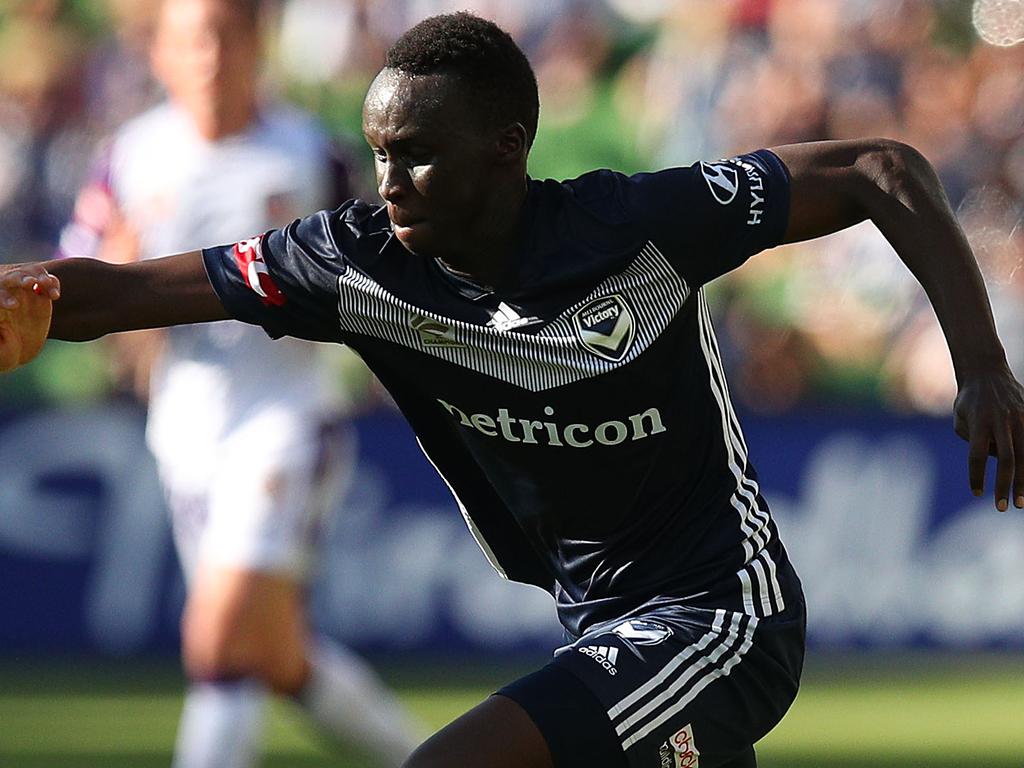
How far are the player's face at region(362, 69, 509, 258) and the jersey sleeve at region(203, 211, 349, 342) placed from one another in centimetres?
21

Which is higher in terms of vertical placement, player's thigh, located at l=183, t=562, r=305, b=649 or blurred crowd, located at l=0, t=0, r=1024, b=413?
blurred crowd, located at l=0, t=0, r=1024, b=413

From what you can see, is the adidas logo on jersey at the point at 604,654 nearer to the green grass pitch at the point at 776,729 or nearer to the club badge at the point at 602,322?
the club badge at the point at 602,322

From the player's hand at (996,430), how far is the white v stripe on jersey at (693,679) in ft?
1.82

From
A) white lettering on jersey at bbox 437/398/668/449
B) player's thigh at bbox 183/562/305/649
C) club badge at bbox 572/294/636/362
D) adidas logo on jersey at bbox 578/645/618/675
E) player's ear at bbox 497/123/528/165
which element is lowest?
adidas logo on jersey at bbox 578/645/618/675

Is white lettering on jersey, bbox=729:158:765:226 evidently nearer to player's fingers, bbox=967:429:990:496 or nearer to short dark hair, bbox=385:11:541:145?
short dark hair, bbox=385:11:541:145

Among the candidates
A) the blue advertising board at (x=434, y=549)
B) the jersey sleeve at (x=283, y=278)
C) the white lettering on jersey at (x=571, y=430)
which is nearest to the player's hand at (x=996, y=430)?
the white lettering on jersey at (x=571, y=430)

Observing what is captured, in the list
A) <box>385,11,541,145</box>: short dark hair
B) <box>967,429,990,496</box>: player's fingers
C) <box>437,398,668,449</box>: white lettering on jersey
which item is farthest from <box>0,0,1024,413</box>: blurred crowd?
<box>967,429,990,496</box>: player's fingers

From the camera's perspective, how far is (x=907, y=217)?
388 centimetres

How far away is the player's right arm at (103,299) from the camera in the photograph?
3688 millimetres

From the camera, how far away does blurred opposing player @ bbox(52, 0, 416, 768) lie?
5922 mm

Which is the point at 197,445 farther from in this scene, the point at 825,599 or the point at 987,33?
the point at 987,33

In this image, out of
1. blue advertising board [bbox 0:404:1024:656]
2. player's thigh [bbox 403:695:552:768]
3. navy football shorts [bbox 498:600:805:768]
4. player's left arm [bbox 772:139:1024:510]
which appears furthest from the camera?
blue advertising board [bbox 0:404:1024:656]

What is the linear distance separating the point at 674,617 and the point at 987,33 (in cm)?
904

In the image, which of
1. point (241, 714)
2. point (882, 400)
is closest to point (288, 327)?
point (241, 714)
